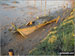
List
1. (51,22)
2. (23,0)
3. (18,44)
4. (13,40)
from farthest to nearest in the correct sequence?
(23,0) → (51,22) → (13,40) → (18,44)

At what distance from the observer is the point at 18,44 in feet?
20.5

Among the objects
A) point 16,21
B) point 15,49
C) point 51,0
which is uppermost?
point 51,0

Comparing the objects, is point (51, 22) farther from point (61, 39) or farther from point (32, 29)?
point (61, 39)

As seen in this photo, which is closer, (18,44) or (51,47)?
(51,47)

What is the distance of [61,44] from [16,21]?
6.03 m

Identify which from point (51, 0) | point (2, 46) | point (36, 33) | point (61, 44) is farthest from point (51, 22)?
point (51, 0)

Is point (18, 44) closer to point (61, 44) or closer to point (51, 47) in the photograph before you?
point (51, 47)


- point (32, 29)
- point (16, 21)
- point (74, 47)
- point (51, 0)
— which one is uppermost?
point (51, 0)

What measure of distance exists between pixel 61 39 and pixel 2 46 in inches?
151

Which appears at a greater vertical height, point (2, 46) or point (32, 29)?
point (32, 29)

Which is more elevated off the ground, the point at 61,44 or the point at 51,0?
the point at 51,0

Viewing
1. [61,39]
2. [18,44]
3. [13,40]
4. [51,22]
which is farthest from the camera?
[51,22]

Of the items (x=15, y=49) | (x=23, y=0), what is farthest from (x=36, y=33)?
(x=23, y=0)

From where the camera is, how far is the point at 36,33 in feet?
24.7
